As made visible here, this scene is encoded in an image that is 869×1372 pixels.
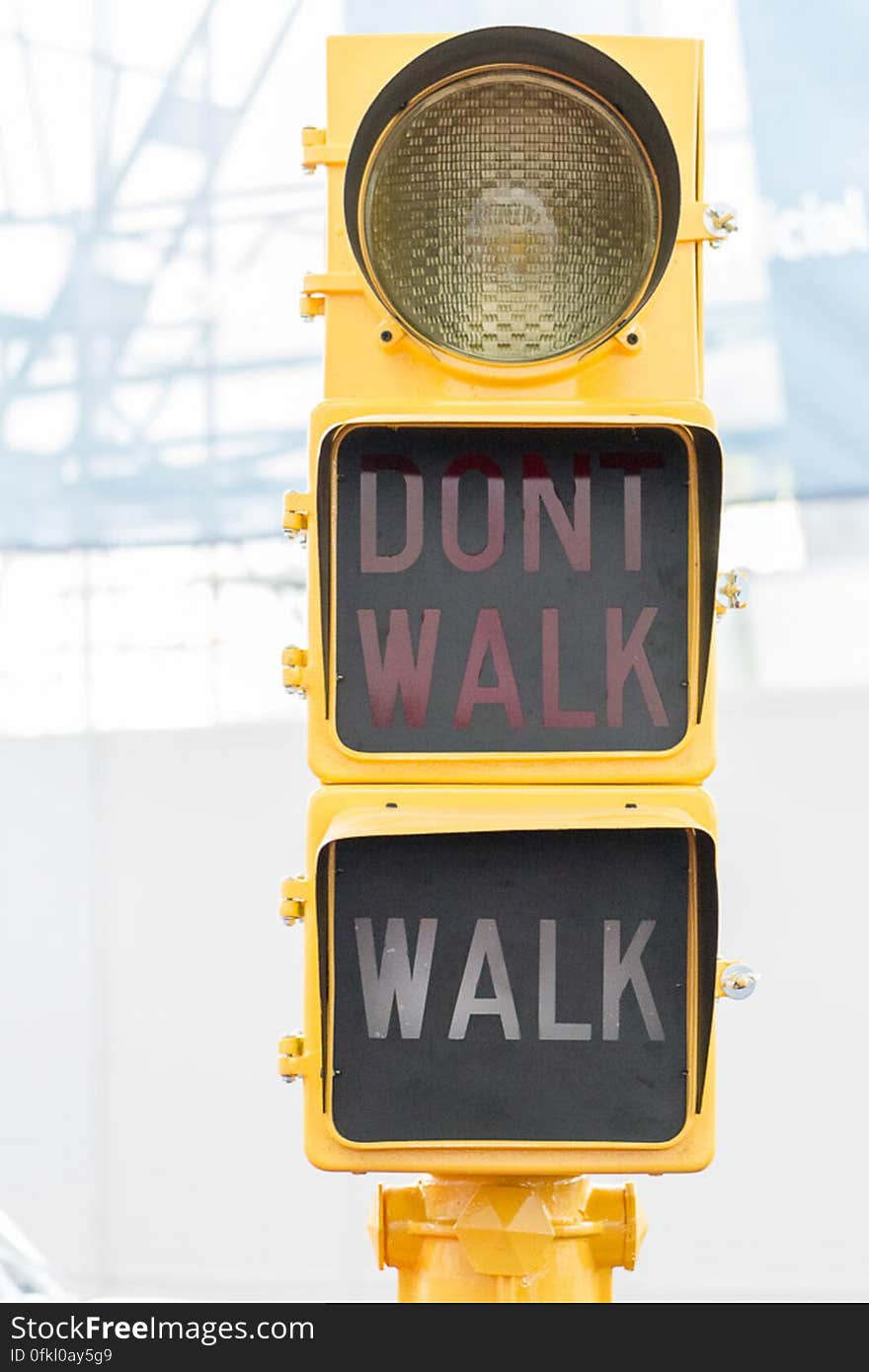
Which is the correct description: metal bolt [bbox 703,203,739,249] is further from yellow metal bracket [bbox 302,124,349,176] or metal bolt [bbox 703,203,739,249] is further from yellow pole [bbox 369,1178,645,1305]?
yellow pole [bbox 369,1178,645,1305]

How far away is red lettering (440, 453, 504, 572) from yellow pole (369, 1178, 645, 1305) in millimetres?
419

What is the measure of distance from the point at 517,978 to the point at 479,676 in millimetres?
186

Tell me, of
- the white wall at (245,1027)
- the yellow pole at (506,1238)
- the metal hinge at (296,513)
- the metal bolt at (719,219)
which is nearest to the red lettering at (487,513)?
the metal hinge at (296,513)

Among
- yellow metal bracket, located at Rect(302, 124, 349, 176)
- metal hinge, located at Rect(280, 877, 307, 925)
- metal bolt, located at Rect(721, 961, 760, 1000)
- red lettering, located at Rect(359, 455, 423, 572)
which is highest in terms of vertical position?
yellow metal bracket, located at Rect(302, 124, 349, 176)

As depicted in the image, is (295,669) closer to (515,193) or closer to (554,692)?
(554,692)

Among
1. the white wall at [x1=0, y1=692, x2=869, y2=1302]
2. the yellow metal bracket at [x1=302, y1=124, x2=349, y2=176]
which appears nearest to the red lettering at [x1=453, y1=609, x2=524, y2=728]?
the yellow metal bracket at [x1=302, y1=124, x2=349, y2=176]

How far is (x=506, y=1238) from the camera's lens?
3.35 ft

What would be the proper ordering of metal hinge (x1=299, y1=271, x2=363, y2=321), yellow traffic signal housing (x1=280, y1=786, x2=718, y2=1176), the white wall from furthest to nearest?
1. the white wall
2. metal hinge (x1=299, y1=271, x2=363, y2=321)
3. yellow traffic signal housing (x1=280, y1=786, x2=718, y2=1176)

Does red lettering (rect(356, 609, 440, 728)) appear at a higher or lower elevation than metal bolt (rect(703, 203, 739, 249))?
lower

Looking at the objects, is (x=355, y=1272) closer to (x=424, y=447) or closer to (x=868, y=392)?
(x=868, y=392)

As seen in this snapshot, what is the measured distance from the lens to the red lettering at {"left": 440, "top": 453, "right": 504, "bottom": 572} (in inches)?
37.7

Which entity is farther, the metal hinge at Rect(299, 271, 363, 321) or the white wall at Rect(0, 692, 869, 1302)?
the white wall at Rect(0, 692, 869, 1302)

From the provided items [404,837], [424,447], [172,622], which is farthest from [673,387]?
[172,622]

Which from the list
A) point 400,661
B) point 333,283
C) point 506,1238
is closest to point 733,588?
point 400,661
